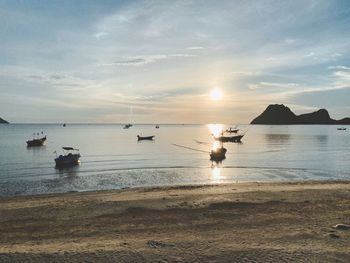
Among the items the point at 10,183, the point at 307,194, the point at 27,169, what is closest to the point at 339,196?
the point at 307,194

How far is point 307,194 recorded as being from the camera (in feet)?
90.0

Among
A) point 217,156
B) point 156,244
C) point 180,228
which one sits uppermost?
point 156,244

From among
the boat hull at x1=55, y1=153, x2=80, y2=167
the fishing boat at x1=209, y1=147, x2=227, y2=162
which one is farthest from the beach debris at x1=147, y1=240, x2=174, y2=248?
the fishing boat at x1=209, y1=147, x2=227, y2=162

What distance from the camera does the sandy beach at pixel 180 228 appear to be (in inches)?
517

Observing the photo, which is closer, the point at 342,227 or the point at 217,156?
the point at 342,227

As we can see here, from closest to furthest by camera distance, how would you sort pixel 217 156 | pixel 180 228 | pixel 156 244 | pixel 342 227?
1. pixel 156 244
2. pixel 342 227
3. pixel 180 228
4. pixel 217 156

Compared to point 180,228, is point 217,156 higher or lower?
lower

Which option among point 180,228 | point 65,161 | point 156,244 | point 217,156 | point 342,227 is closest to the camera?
point 156,244

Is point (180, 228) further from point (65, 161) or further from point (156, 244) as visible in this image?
point (65, 161)

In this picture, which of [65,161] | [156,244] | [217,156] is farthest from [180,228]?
[217,156]

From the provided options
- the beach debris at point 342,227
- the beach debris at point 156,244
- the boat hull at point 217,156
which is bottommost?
the boat hull at point 217,156

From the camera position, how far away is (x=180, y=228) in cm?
1709

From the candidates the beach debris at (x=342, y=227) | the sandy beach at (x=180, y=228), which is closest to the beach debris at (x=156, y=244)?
the sandy beach at (x=180, y=228)

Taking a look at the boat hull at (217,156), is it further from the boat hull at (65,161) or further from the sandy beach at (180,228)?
the sandy beach at (180,228)
